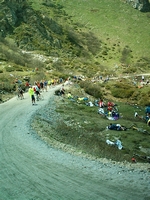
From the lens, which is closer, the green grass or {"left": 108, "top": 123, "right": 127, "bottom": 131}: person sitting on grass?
{"left": 108, "top": 123, "right": 127, "bottom": 131}: person sitting on grass

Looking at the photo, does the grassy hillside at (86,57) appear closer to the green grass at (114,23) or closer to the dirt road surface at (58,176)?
the green grass at (114,23)

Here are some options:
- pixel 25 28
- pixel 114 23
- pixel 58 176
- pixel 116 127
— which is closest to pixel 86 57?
pixel 25 28

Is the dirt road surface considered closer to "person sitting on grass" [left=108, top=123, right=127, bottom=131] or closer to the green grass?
"person sitting on grass" [left=108, top=123, right=127, bottom=131]

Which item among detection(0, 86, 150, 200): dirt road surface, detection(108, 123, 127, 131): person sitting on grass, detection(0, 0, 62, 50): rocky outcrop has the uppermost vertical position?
detection(0, 0, 62, 50): rocky outcrop

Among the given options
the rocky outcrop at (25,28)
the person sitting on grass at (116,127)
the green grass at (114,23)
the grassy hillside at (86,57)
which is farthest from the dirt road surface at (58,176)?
the green grass at (114,23)

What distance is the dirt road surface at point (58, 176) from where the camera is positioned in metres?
8.19

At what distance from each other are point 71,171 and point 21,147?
334 cm

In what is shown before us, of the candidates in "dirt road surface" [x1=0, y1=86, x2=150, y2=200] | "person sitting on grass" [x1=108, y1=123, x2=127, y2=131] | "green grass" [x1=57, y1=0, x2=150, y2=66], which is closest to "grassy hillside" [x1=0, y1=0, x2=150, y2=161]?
"green grass" [x1=57, y1=0, x2=150, y2=66]

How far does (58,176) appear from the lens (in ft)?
30.7

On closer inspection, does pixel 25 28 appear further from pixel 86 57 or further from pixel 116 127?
pixel 116 127

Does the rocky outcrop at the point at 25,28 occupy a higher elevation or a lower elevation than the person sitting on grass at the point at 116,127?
higher

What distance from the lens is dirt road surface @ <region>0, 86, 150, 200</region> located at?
8188 mm

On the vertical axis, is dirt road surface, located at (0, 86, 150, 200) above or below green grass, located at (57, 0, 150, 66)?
→ below

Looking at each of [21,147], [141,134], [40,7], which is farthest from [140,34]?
[21,147]
